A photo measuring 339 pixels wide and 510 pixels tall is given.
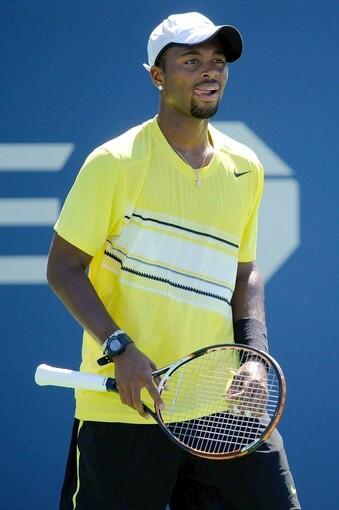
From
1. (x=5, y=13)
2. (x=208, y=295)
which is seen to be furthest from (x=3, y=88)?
(x=208, y=295)

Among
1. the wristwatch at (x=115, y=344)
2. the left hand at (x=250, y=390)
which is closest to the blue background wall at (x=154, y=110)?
the left hand at (x=250, y=390)

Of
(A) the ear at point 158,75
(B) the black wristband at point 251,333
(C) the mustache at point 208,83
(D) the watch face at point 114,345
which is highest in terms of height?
(A) the ear at point 158,75


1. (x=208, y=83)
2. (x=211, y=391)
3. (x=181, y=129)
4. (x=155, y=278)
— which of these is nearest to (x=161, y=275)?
(x=155, y=278)

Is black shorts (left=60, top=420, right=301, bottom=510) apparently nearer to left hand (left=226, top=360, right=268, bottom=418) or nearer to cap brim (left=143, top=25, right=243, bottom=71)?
left hand (left=226, top=360, right=268, bottom=418)

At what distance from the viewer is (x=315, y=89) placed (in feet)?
17.1

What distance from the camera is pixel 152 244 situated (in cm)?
358

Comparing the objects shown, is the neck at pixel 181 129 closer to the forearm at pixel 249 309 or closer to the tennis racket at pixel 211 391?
the forearm at pixel 249 309

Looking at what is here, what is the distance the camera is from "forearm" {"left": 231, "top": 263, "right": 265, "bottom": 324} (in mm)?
3760

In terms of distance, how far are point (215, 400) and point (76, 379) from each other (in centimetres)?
40

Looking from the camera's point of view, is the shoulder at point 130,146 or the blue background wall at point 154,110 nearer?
the shoulder at point 130,146

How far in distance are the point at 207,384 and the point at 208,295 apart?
0.81 feet

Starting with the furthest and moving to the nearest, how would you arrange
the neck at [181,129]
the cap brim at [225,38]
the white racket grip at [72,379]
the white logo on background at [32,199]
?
the white logo on background at [32,199] < the neck at [181,129] < the cap brim at [225,38] < the white racket grip at [72,379]

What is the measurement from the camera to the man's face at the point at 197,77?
3650mm

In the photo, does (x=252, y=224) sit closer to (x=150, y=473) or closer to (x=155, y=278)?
(x=155, y=278)
